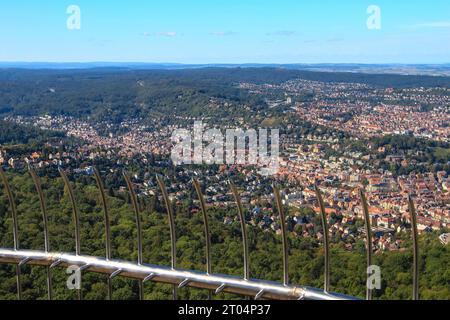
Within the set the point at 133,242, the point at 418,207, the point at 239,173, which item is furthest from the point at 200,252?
the point at 239,173

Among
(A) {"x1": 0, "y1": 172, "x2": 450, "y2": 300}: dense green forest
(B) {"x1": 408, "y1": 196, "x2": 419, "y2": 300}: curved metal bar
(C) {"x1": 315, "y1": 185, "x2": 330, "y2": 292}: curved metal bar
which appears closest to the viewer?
(B) {"x1": 408, "y1": 196, "x2": 419, "y2": 300}: curved metal bar

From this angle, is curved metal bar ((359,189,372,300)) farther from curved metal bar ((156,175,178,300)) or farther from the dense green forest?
the dense green forest

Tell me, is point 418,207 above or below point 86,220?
below

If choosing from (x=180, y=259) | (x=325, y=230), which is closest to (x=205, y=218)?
(x=325, y=230)

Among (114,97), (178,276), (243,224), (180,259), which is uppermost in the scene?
(243,224)

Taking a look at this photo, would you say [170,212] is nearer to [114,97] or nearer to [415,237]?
[415,237]

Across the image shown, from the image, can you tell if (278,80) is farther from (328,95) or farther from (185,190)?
(185,190)

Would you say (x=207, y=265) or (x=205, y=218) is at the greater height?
(x=205, y=218)

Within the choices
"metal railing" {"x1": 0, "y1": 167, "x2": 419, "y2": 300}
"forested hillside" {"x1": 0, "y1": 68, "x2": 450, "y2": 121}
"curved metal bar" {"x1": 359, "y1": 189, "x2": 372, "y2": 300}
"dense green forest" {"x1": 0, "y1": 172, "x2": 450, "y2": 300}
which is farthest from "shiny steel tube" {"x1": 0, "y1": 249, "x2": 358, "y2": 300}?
"forested hillside" {"x1": 0, "y1": 68, "x2": 450, "y2": 121}

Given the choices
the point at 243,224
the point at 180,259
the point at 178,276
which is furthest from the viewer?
the point at 180,259
